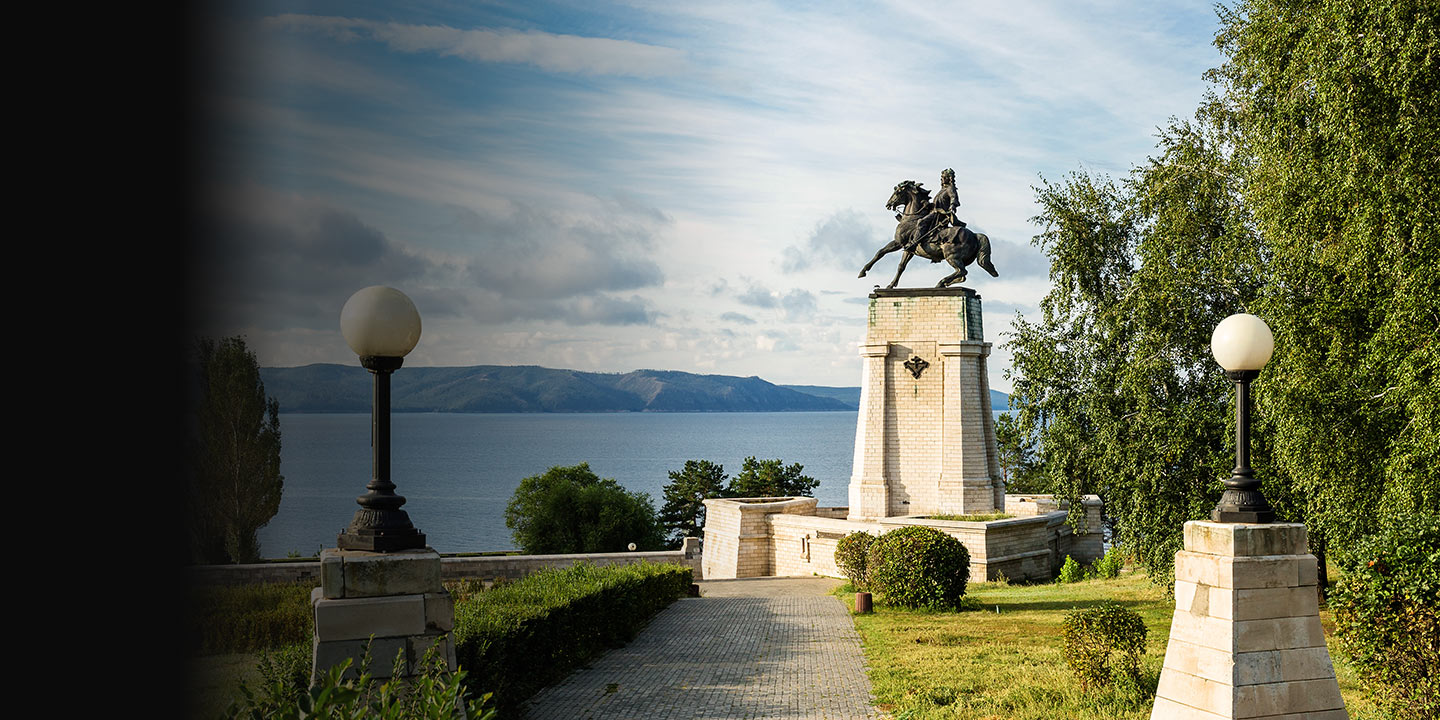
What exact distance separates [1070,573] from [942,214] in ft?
30.8

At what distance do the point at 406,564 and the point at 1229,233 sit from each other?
45.9 ft

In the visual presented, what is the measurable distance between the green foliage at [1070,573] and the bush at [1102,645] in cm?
1260

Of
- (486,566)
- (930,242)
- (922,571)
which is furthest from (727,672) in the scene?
(930,242)

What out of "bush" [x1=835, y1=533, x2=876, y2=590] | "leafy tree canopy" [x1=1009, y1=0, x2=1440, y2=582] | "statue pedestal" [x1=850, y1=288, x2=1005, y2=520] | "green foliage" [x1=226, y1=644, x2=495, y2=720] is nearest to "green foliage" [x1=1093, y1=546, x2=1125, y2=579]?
"statue pedestal" [x1=850, y1=288, x2=1005, y2=520]

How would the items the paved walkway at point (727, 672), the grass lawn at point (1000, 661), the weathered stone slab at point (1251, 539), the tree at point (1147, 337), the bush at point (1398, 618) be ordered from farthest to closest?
the tree at point (1147, 337) → the paved walkway at point (727, 672) → the grass lawn at point (1000, 661) → the bush at point (1398, 618) → the weathered stone slab at point (1251, 539)

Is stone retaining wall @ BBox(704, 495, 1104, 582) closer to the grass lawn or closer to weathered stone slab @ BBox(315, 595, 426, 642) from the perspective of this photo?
the grass lawn

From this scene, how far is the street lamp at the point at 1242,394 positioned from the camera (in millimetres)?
6633

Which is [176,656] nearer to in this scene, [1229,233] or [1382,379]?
[1382,379]

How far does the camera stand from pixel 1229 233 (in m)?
14.8

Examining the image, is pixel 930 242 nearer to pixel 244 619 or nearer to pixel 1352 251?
pixel 1352 251

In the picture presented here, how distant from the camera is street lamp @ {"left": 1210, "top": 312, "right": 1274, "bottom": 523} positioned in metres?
6.63

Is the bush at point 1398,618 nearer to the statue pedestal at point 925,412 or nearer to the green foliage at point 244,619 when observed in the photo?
the green foliage at point 244,619

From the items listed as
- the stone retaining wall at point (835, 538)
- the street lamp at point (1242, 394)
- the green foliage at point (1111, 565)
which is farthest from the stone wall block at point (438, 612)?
the green foliage at point (1111, 565)

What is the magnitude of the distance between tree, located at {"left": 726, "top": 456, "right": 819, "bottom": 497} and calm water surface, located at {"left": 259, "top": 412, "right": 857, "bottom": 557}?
44.4 feet
